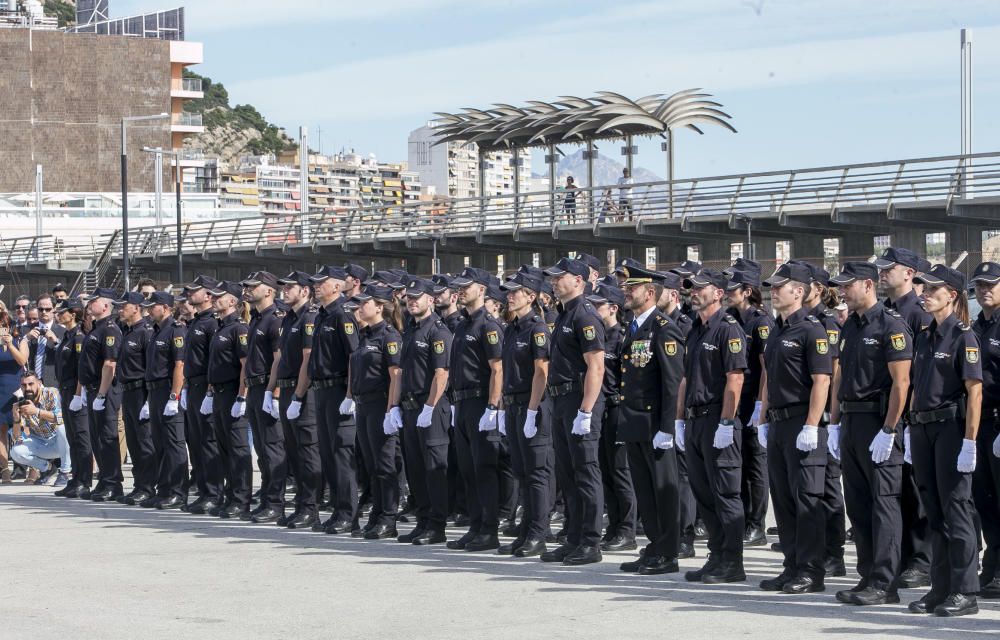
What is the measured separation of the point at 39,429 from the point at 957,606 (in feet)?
37.7

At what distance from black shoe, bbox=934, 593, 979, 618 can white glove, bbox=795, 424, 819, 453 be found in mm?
1222

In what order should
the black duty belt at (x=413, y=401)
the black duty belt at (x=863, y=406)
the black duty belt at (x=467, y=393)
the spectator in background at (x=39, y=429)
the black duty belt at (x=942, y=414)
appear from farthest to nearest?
→ the spectator in background at (x=39, y=429) < the black duty belt at (x=413, y=401) < the black duty belt at (x=467, y=393) < the black duty belt at (x=863, y=406) < the black duty belt at (x=942, y=414)

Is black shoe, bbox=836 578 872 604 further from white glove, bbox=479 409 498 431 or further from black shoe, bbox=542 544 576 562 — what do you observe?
white glove, bbox=479 409 498 431

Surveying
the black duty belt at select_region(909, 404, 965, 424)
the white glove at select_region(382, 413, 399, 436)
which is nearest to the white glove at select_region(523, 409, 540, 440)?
the white glove at select_region(382, 413, 399, 436)

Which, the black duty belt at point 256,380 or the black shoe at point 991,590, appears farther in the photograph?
the black duty belt at point 256,380

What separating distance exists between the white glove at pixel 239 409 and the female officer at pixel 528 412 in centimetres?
332

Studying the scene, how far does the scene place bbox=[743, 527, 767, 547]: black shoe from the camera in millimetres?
11641

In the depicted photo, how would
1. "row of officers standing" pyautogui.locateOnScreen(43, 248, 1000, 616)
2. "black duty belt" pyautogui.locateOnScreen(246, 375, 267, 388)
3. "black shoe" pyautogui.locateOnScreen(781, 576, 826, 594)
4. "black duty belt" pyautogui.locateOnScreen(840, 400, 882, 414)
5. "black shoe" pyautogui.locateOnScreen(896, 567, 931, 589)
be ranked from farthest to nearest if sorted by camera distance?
1. "black duty belt" pyautogui.locateOnScreen(246, 375, 267, 388)
2. "black shoe" pyautogui.locateOnScreen(896, 567, 931, 589)
3. "black shoe" pyautogui.locateOnScreen(781, 576, 826, 594)
4. "black duty belt" pyautogui.locateOnScreen(840, 400, 882, 414)
5. "row of officers standing" pyautogui.locateOnScreen(43, 248, 1000, 616)

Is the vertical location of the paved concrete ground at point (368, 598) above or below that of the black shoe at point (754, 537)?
below

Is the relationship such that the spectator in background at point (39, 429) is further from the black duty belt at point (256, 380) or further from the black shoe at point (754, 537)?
the black shoe at point (754, 537)

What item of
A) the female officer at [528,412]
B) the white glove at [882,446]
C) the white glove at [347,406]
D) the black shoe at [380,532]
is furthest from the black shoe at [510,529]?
A: the white glove at [882,446]

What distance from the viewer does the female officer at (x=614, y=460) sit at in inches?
455

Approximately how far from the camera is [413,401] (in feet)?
40.0

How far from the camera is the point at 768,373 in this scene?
950 centimetres
